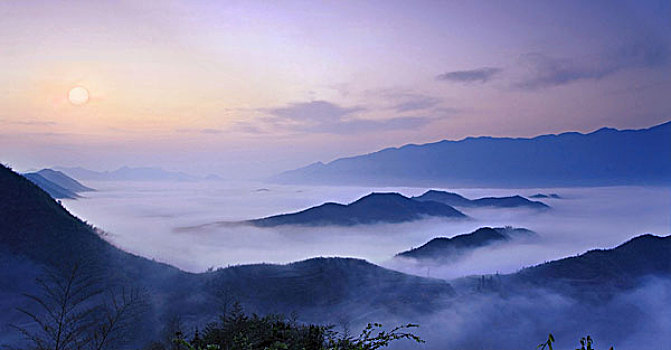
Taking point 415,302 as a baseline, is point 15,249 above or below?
above

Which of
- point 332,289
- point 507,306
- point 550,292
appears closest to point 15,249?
point 332,289

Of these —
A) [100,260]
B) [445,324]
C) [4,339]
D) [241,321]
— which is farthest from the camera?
[445,324]

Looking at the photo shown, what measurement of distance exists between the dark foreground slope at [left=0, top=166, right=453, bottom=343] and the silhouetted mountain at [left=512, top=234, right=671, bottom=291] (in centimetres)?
3724

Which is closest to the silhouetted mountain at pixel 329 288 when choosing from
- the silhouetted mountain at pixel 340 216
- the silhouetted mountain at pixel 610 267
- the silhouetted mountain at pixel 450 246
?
the silhouetted mountain at pixel 610 267

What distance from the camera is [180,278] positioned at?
45.4 metres

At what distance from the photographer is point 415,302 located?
228 feet

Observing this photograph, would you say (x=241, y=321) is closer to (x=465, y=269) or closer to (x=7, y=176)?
(x=7, y=176)

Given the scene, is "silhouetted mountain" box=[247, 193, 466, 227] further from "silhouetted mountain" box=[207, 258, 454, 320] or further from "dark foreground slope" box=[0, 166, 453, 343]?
"dark foreground slope" box=[0, 166, 453, 343]

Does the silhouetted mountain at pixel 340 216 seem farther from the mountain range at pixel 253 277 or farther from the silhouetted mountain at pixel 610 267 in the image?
the silhouetted mountain at pixel 610 267

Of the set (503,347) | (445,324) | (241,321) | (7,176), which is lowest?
(503,347)

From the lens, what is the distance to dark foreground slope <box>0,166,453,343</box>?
30797 mm

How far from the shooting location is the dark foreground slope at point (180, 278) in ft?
101

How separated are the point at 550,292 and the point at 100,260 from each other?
89.5m

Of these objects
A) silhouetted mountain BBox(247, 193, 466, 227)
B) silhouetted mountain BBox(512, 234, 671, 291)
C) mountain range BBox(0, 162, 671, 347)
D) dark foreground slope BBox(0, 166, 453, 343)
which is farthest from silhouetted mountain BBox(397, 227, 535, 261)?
dark foreground slope BBox(0, 166, 453, 343)
